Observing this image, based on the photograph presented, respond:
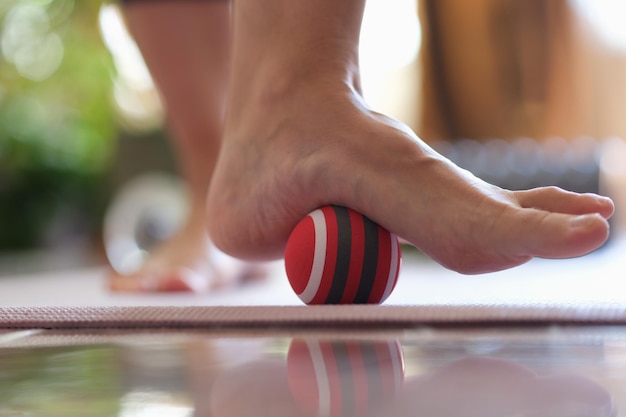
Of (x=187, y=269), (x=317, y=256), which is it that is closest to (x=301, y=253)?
(x=317, y=256)

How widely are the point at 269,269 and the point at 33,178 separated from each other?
3.42m

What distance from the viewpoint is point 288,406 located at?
0.43 meters

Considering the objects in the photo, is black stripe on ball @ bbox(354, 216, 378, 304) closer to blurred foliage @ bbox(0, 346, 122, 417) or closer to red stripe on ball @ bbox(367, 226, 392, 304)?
red stripe on ball @ bbox(367, 226, 392, 304)

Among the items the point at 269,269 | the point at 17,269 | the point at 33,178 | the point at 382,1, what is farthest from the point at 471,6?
the point at 269,269

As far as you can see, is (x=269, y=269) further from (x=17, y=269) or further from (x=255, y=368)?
(x=17, y=269)

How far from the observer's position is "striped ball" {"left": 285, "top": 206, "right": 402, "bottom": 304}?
76 centimetres

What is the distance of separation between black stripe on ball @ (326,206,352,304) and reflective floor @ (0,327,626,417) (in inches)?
3.9

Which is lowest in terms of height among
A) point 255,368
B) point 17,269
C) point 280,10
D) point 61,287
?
point 17,269

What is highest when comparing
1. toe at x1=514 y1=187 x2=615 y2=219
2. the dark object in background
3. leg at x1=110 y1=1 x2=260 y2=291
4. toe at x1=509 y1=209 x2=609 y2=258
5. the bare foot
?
leg at x1=110 y1=1 x2=260 y2=291

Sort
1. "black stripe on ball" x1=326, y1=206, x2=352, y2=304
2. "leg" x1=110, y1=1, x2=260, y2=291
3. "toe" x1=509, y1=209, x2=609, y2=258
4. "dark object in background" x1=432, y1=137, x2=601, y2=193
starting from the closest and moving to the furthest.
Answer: "toe" x1=509, y1=209, x2=609, y2=258, "black stripe on ball" x1=326, y1=206, x2=352, y2=304, "leg" x1=110, y1=1, x2=260, y2=291, "dark object in background" x1=432, y1=137, x2=601, y2=193

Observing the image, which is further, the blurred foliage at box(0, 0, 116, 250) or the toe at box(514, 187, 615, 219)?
the blurred foliage at box(0, 0, 116, 250)

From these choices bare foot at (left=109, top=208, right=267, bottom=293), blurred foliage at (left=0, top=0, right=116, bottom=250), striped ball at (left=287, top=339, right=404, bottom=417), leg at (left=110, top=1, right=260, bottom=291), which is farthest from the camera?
blurred foliage at (left=0, top=0, right=116, bottom=250)

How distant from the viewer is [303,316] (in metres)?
0.71

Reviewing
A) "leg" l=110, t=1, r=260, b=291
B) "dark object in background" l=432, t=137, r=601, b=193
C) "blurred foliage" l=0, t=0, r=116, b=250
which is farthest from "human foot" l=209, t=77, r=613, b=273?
"blurred foliage" l=0, t=0, r=116, b=250
